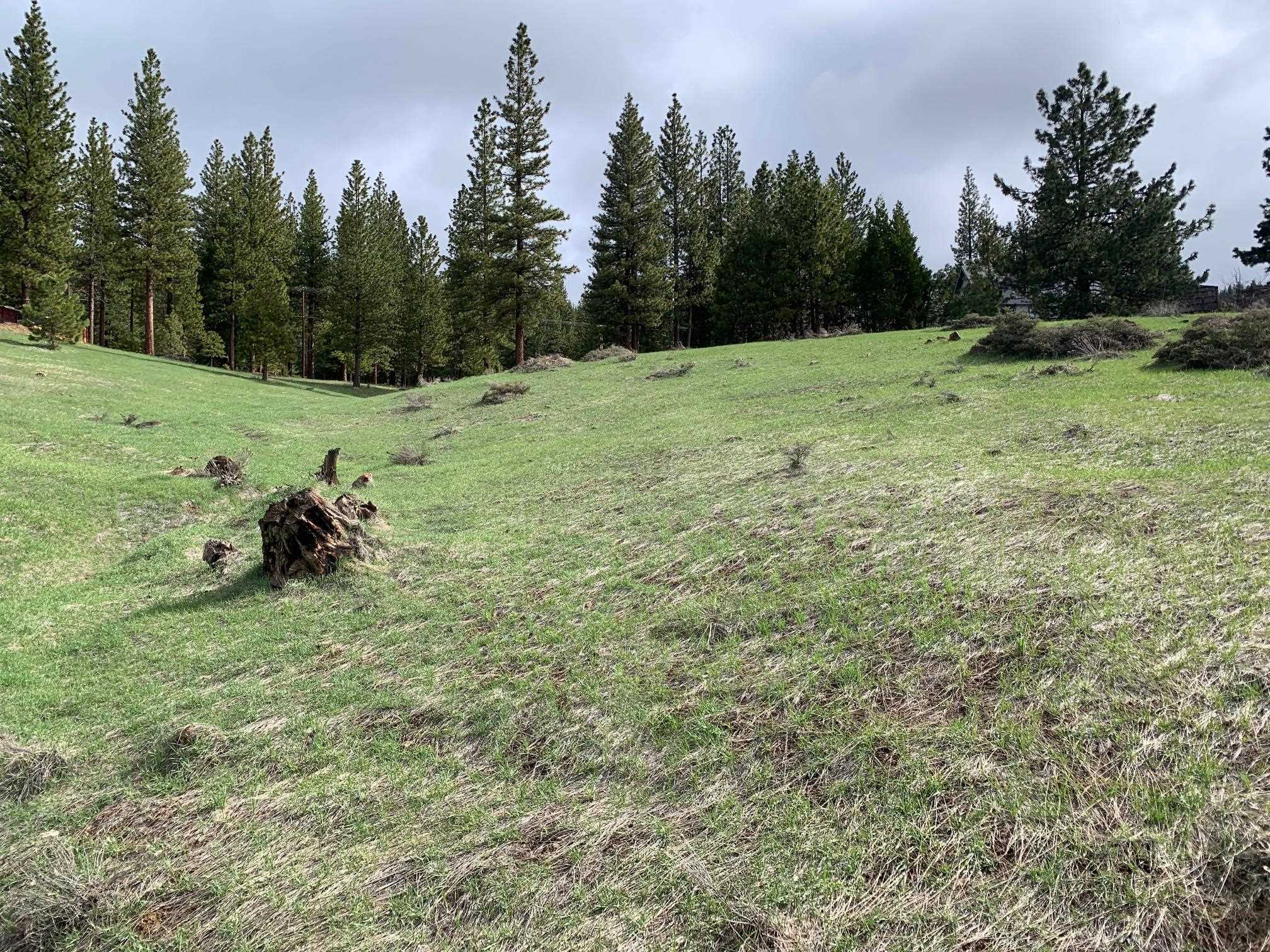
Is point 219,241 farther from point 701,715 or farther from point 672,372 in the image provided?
point 701,715

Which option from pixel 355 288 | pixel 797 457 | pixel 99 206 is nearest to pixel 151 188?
pixel 99 206

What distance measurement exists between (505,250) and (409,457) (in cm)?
2707

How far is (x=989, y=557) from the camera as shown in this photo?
5094 mm

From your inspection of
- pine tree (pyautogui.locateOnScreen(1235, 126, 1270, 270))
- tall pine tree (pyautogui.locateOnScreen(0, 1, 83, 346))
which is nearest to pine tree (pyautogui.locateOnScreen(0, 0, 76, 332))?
tall pine tree (pyautogui.locateOnScreen(0, 1, 83, 346))

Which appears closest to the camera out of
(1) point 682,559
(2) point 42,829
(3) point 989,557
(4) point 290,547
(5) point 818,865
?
(5) point 818,865

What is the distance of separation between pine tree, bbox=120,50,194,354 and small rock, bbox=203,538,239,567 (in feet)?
129

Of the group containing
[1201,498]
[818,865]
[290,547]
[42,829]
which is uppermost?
[1201,498]

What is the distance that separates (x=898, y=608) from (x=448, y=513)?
7.24m

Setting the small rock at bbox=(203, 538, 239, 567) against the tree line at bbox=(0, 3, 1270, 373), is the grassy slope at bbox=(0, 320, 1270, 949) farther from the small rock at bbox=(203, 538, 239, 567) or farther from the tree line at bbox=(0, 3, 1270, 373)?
the tree line at bbox=(0, 3, 1270, 373)

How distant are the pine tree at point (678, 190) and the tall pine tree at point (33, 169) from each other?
3626cm

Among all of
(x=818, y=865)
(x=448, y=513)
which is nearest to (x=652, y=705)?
(x=818, y=865)

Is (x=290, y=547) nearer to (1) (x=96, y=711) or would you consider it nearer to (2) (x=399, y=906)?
(1) (x=96, y=711)

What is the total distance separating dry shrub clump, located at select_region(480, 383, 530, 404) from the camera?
23.0m

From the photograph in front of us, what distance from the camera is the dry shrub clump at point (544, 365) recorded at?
32062 mm
